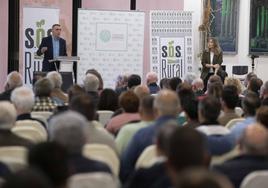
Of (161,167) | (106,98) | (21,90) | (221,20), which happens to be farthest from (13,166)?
(221,20)

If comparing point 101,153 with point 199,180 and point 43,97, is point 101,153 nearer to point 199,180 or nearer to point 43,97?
point 199,180

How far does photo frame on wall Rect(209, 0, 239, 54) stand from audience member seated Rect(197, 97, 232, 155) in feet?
32.9

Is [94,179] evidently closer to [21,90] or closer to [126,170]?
[126,170]

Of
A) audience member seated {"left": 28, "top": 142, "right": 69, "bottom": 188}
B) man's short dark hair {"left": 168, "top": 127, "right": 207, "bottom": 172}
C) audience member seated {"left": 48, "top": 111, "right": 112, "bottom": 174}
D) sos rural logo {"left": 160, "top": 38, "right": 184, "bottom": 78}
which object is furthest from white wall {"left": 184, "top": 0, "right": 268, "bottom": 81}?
audience member seated {"left": 28, "top": 142, "right": 69, "bottom": 188}

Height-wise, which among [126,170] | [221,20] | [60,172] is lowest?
Result: [126,170]

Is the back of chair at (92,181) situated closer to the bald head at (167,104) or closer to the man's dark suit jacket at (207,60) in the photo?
the bald head at (167,104)

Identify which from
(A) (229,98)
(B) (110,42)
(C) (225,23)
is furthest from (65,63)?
(A) (229,98)

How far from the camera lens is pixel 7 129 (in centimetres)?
415

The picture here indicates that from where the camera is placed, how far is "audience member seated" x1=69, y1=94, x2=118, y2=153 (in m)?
4.57

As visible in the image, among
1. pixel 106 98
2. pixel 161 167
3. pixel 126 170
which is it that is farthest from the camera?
pixel 106 98

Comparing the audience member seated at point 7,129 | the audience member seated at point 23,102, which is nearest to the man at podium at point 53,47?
the audience member seated at point 23,102

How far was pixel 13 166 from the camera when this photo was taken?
333 centimetres

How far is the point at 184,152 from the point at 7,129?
184cm

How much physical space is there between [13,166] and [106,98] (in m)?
3.55
